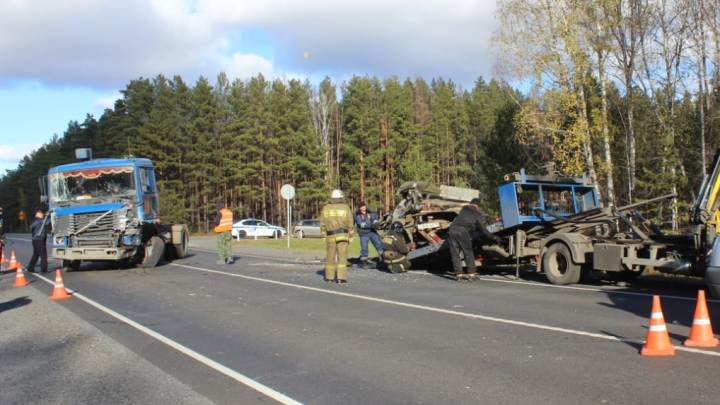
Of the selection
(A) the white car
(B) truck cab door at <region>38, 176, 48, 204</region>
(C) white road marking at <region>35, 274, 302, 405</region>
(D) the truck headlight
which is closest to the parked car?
(A) the white car

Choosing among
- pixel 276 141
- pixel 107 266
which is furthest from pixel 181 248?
pixel 276 141

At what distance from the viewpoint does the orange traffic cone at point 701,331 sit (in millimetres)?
6430

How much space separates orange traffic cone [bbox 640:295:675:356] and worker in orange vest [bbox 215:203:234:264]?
44.9 feet

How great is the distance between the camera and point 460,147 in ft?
224

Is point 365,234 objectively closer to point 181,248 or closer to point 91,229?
point 181,248

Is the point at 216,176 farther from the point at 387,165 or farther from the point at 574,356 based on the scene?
the point at 574,356

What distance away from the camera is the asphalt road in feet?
17.2

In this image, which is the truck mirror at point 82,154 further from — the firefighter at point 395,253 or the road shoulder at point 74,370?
the road shoulder at point 74,370

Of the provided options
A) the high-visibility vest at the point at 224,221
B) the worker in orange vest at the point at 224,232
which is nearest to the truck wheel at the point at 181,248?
the worker in orange vest at the point at 224,232

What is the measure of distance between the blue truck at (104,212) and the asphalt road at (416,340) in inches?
156

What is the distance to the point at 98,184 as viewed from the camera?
16969 millimetres

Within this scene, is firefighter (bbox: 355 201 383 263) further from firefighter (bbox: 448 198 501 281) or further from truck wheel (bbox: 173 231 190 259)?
truck wheel (bbox: 173 231 190 259)

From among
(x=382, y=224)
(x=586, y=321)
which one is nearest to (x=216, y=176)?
(x=382, y=224)

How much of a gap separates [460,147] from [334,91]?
589 inches
